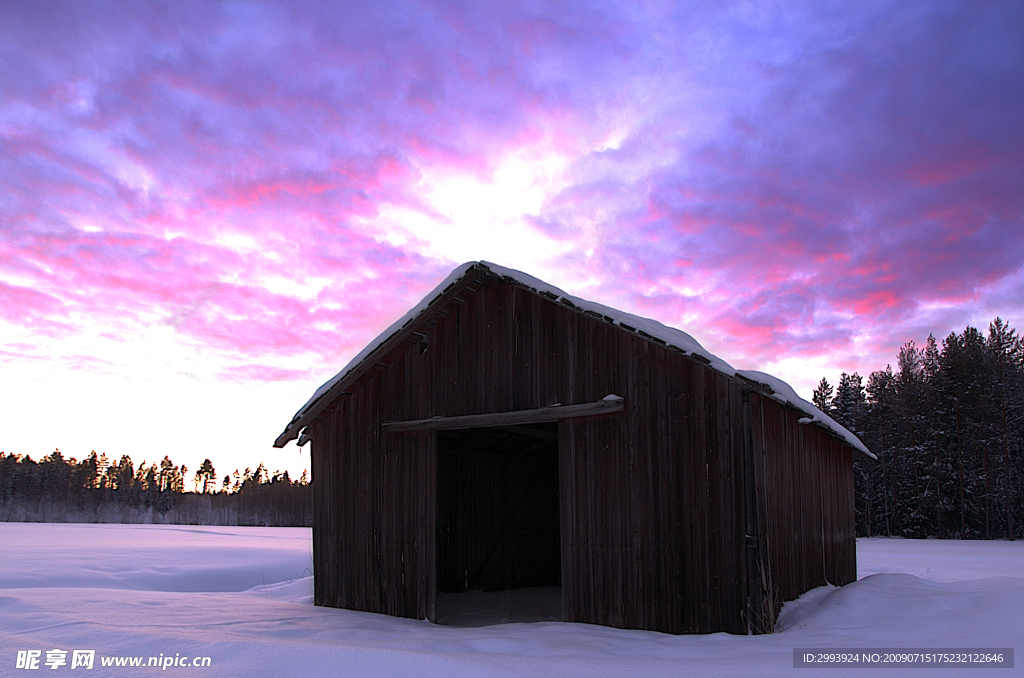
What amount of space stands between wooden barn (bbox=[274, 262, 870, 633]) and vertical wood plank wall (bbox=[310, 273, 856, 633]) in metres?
0.03

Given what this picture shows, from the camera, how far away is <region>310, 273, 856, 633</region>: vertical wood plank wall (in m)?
9.06

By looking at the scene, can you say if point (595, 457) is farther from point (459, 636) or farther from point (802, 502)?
point (802, 502)

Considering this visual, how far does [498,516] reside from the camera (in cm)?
1753

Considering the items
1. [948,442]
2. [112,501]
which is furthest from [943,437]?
[112,501]

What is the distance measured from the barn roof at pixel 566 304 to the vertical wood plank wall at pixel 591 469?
212 mm

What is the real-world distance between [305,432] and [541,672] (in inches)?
313

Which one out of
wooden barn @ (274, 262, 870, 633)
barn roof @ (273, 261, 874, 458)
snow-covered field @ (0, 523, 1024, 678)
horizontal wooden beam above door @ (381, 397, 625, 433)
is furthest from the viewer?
horizontal wooden beam above door @ (381, 397, 625, 433)

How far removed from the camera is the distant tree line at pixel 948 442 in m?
40.2

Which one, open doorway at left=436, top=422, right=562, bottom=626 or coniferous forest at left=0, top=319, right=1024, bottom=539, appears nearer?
open doorway at left=436, top=422, right=562, bottom=626

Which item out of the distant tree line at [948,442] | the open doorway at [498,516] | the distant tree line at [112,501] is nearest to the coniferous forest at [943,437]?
the distant tree line at [948,442]

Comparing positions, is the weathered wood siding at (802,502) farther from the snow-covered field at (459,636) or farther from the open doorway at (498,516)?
the open doorway at (498,516)

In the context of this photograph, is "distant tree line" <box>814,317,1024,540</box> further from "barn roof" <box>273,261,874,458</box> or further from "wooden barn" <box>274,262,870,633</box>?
"barn roof" <box>273,261,874,458</box>

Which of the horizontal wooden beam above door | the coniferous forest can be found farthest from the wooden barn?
the coniferous forest

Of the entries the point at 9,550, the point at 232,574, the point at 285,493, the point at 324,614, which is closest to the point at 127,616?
the point at 324,614
